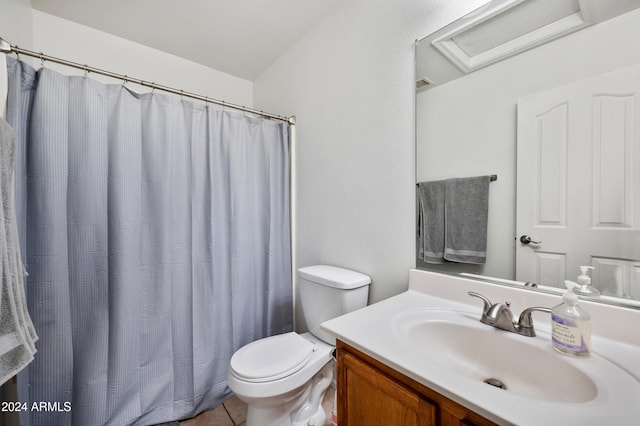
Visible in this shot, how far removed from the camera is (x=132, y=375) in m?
1.35

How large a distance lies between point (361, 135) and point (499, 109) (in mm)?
628

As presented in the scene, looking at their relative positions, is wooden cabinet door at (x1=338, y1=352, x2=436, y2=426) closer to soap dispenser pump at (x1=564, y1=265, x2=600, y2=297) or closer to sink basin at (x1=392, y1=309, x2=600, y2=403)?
sink basin at (x1=392, y1=309, x2=600, y2=403)

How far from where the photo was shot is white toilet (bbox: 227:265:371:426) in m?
1.10

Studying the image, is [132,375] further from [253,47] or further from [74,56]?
[253,47]

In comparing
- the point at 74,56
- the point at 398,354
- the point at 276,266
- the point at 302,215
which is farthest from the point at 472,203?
the point at 74,56

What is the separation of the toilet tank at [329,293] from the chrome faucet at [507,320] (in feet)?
1.88

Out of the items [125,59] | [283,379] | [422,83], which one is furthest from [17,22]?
[283,379]

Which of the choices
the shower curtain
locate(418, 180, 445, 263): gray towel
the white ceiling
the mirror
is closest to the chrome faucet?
the mirror

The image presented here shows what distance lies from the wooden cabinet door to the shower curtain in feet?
3.55

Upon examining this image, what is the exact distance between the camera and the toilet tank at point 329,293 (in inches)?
50.4

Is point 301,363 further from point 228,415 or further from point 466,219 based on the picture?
point 466,219

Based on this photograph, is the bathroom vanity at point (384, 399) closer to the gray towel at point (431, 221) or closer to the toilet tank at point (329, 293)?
the toilet tank at point (329, 293)

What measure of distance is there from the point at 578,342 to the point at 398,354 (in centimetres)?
45

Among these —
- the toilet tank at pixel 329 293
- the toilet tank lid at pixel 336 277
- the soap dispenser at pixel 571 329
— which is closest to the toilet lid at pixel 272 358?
the toilet tank at pixel 329 293
